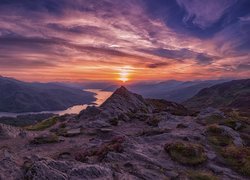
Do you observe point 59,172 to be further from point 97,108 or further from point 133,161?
point 97,108

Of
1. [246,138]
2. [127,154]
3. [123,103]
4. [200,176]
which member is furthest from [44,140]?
[123,103]

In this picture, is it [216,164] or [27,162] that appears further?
[216,164]

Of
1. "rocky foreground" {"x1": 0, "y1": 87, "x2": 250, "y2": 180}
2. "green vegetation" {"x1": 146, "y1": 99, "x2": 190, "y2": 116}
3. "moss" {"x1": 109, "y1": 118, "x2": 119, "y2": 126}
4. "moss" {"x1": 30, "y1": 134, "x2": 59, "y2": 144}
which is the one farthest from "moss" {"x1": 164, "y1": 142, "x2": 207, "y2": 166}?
"green vegetation" {"x1": 146, "y1": 99, "x2": 190, "y2": 116}

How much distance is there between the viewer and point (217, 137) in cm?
3300

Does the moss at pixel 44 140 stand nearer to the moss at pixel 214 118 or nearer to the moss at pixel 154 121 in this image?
the moss at pixel 154 121

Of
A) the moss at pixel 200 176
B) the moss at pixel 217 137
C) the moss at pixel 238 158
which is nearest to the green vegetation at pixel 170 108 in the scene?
the moss at pixel 217 137

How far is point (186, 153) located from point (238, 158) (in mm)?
5339

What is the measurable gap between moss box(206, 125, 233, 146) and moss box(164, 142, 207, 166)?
527cm

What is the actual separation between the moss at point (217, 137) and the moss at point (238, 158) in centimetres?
268

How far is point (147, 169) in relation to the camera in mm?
21781

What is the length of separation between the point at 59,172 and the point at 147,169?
727cm

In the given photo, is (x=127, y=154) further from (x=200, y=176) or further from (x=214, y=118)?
(x=214, y=118)

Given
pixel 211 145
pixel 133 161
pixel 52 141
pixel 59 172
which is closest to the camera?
pixel 59 172

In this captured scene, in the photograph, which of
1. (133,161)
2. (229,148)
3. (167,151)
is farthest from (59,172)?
(229,148)
